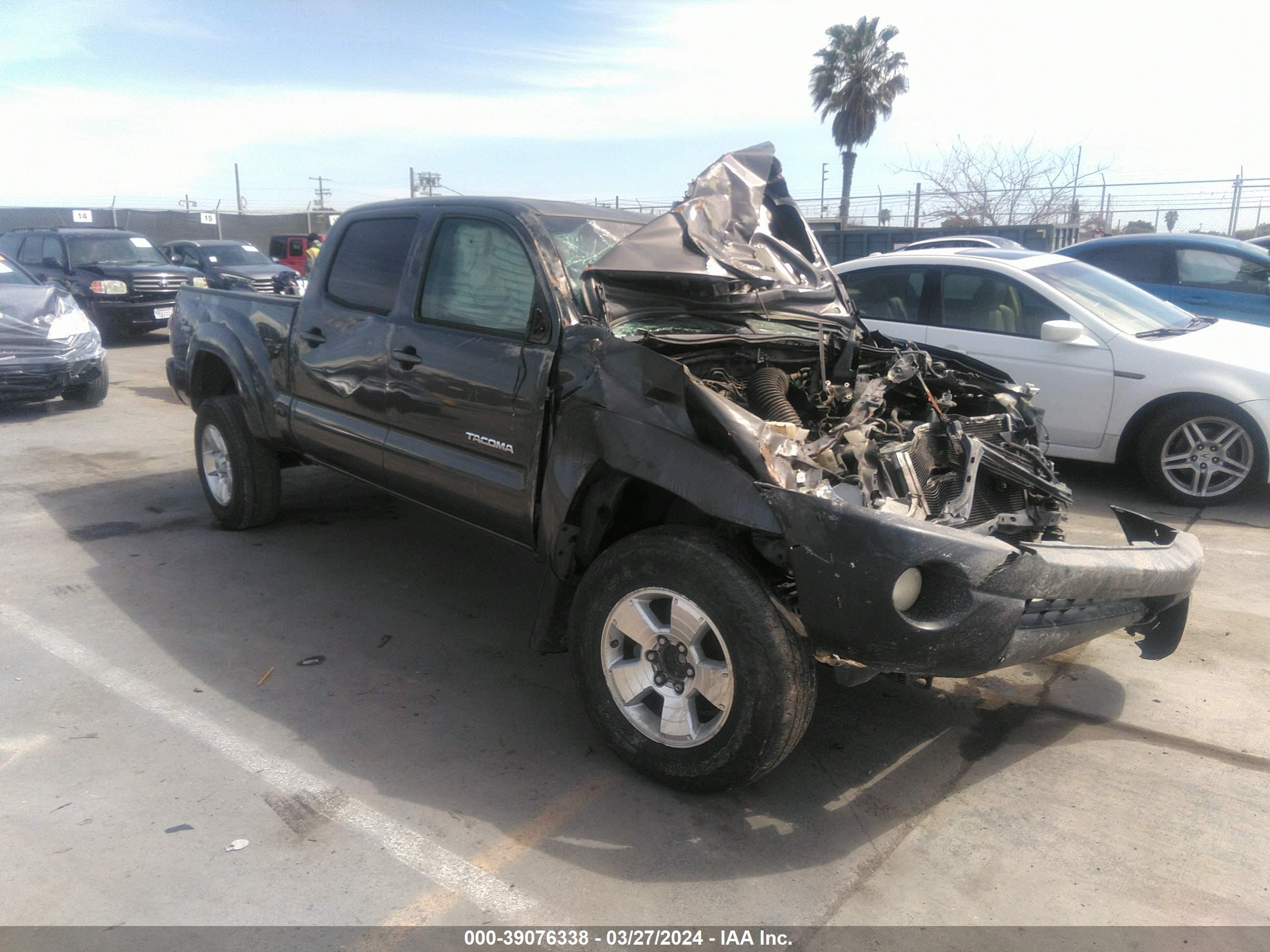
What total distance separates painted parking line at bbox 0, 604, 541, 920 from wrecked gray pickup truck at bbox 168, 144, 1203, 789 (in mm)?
690

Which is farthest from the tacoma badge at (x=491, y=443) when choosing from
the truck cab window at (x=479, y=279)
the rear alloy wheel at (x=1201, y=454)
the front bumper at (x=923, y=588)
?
the rear alloy wheel at (x=1201, y=454)

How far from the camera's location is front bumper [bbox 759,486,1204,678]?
2693 mm

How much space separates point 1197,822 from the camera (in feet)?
9.95

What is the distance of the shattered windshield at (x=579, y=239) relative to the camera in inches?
149

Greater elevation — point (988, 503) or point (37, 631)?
point (988, 503)

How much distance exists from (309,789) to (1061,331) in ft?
17.1

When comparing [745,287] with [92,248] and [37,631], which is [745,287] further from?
[92,248]

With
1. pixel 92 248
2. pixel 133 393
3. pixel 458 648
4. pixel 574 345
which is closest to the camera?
pixel 574 345

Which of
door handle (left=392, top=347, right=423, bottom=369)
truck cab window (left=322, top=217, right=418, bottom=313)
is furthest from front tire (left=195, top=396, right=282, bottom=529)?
door handle (left=392, top=347, right=423, bottom=369)

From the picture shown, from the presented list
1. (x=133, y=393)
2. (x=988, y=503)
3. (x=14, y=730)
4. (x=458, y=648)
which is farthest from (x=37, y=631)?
(x=133, y=393)

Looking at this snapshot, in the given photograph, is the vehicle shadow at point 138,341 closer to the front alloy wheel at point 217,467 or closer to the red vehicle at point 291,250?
the red vehicle at point 291,250

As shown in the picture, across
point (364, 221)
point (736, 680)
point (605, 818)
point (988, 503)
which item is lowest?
point (605, 818)

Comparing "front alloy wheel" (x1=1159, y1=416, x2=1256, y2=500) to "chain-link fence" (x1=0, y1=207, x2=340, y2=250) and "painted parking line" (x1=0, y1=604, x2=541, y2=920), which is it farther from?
"chain-link fence" (x1=0, y1=207, x2=340, y2=250)

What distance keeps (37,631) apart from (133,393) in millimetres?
7357
